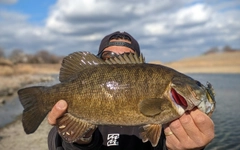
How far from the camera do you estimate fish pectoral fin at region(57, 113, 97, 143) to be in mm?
3309

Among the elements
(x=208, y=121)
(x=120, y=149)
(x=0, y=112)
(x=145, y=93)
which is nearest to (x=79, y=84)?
(x=145, y=93)

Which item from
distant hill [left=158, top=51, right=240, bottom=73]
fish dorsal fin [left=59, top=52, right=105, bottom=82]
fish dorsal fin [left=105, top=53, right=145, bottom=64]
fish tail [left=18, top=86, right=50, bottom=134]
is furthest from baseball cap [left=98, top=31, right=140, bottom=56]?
distant hill [left=158, top=51, right=240, bottom=73]

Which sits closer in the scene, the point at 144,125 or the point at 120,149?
the point at 144,125

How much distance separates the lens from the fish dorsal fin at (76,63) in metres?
3.44

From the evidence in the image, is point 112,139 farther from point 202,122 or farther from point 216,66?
point 216,66

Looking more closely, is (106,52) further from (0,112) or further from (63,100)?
(0,112)

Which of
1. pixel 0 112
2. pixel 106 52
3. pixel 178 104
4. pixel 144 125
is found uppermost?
pixel 106 52

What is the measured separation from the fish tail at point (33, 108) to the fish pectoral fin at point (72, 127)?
9.3 inches

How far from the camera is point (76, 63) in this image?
3531 millimetres

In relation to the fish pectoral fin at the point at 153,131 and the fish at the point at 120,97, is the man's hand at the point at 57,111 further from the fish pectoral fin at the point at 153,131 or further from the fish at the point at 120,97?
the fish pectoral fin at the point at 153,131

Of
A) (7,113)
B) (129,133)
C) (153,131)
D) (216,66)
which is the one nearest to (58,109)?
(153,131)

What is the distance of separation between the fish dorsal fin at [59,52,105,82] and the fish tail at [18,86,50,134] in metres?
0.34

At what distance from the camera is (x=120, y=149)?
4609mm

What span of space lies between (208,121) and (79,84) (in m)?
1.48
